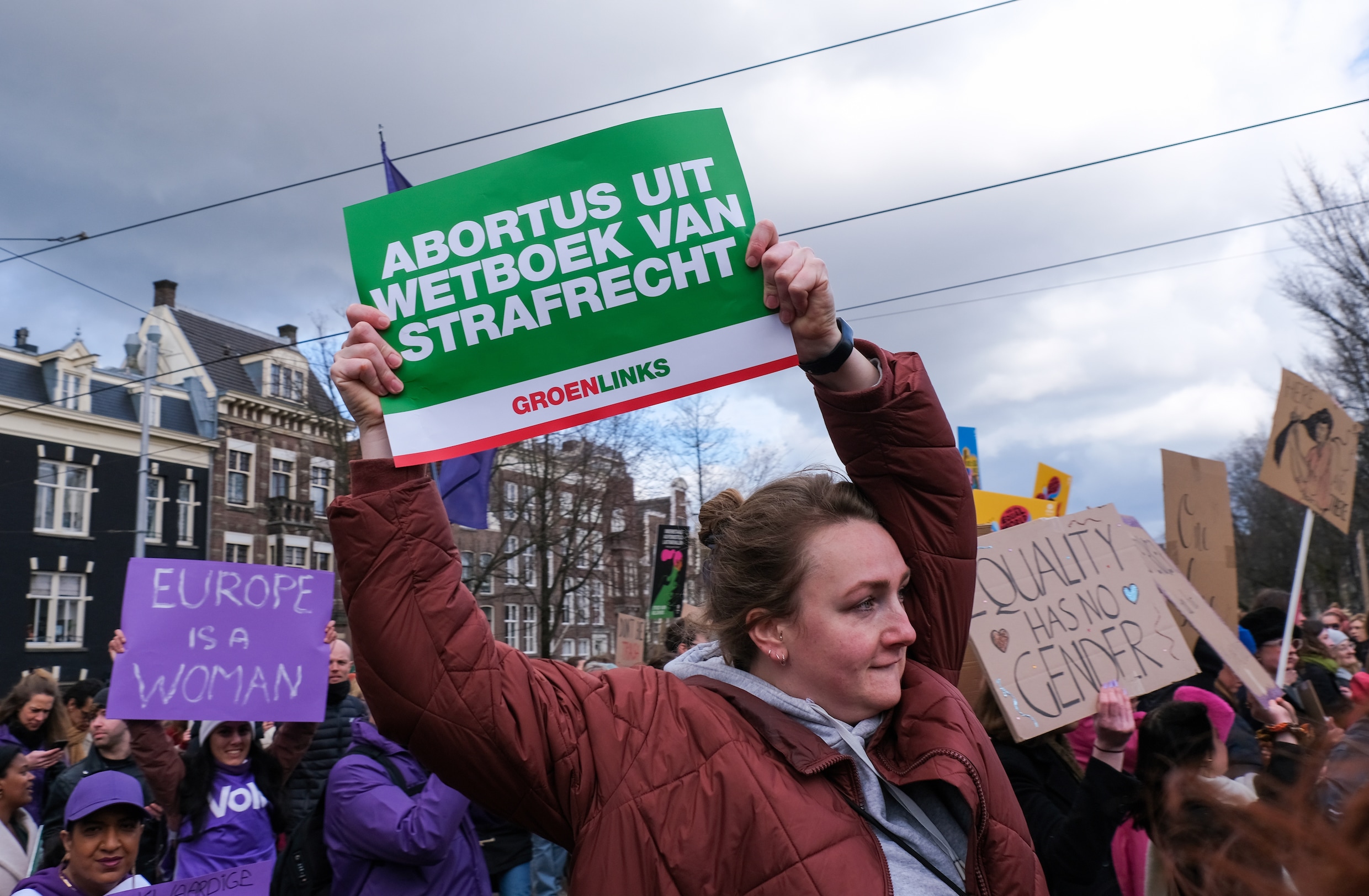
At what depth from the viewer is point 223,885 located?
122 inches

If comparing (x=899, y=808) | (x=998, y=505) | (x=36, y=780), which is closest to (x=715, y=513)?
(x=899, y=808)

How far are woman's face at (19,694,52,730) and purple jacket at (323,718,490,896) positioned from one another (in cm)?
343

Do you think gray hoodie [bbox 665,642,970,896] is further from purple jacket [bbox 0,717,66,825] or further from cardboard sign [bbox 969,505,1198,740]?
purple jacket [bbox 0,717,66,825]

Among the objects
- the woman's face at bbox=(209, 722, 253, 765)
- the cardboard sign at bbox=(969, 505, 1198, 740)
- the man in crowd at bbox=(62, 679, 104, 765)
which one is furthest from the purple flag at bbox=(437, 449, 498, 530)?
the cardboard sign at bbox=(969, 505, 1198, 740)

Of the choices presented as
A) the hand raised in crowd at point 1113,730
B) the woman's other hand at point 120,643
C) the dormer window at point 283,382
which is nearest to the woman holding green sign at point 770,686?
the hand raised in crowd at point 1113,730

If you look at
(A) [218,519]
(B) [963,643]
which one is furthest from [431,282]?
(A) [218,519]

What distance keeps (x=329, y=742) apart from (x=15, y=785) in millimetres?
1316

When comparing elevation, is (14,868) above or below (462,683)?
below

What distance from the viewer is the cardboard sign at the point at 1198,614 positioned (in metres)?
3.32

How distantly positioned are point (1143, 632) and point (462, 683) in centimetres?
245

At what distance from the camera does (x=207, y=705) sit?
13.8ft

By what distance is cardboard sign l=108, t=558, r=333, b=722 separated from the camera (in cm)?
419

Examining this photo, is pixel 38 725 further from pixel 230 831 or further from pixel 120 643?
pixel 230 831

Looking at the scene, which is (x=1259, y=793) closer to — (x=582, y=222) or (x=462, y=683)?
(x=462, y=683)
